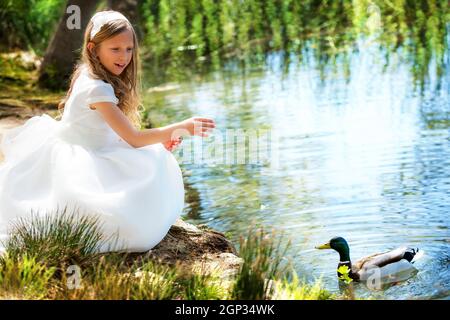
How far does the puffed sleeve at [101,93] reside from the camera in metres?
4.57

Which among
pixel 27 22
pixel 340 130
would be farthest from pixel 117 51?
pixel 27 22

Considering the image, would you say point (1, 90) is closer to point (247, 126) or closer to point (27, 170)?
point (247, 126)

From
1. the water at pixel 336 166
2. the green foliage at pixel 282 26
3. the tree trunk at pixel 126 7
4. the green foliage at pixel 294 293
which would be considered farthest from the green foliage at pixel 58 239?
the green foliage at pixel 282 26

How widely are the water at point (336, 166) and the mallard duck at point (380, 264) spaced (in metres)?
0.06

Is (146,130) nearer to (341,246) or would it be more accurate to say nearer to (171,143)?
(171,143)

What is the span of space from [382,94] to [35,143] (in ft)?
16.2

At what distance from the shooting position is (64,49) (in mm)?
9391

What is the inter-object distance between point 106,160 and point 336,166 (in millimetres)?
2926

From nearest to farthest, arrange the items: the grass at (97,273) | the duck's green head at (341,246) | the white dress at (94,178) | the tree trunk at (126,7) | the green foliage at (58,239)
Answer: the grass at (97,273), the green foliage at (58,239), the white dress at (94,178), the duck's green head at (341,246), the tree trunk at (126,7)

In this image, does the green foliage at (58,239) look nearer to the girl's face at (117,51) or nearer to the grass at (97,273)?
the grass at (97,273)

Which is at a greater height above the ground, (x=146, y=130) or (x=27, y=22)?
(x=27, y=22)

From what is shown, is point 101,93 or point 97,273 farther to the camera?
point 101,93

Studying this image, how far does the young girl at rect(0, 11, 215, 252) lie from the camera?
443 centimetres
